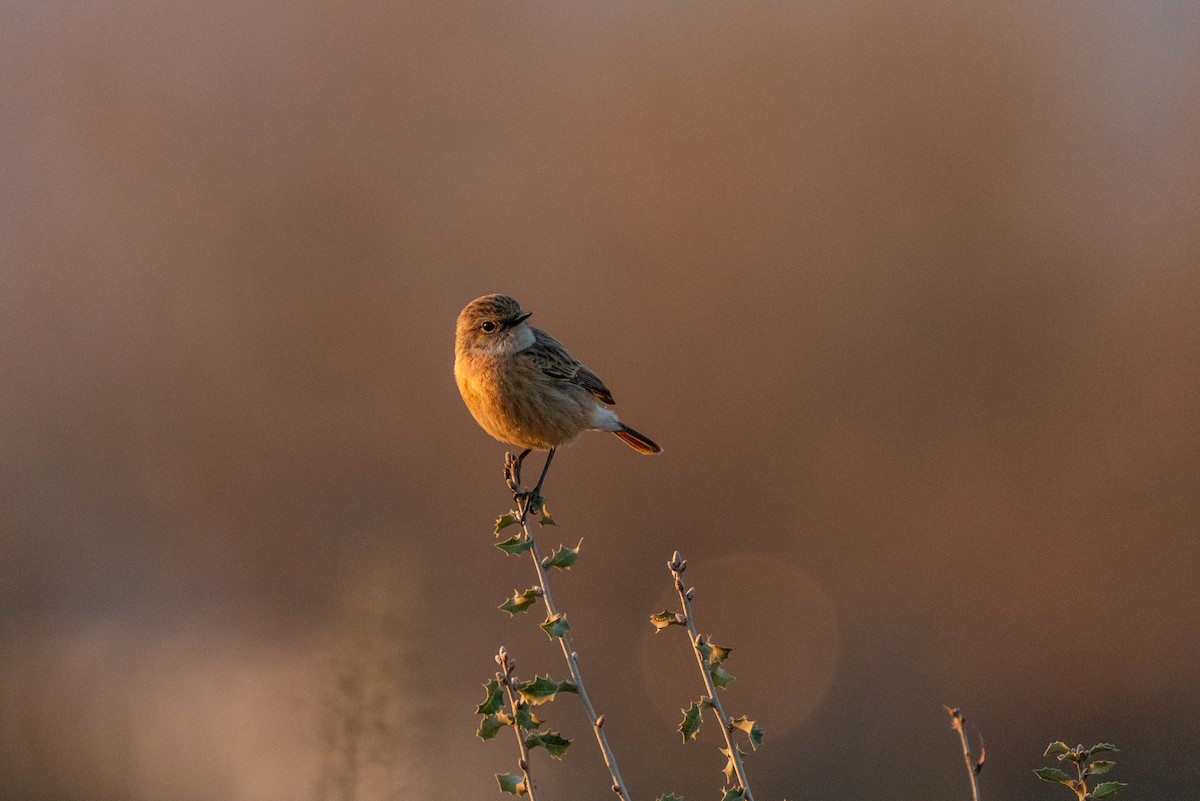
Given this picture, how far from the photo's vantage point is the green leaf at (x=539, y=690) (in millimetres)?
2869

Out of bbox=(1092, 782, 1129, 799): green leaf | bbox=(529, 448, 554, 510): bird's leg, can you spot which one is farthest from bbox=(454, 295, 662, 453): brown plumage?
bbox=(1092, 782, 1129, 799): green leaf

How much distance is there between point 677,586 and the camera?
9.35ft

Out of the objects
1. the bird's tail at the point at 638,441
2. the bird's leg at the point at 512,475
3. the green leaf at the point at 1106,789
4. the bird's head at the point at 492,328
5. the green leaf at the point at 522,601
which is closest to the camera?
the green leaf at the point at 1106,789

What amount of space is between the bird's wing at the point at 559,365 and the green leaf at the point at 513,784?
12.1 ft

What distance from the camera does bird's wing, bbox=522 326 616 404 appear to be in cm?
→ 639

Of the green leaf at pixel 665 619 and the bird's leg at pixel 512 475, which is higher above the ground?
the bird's leg at pixel 512 475

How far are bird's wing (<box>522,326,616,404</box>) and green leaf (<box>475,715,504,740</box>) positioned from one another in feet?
11.8

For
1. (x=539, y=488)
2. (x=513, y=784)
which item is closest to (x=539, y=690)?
(x=513, y=784)

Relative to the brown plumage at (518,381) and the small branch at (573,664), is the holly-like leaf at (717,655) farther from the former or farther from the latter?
the brown plumage at (518,381)

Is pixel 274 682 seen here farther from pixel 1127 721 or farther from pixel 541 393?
pixel 1127 721

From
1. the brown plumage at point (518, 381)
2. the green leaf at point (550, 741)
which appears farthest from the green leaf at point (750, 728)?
the brown plumage at point (518, 381)

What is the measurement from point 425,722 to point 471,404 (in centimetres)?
271

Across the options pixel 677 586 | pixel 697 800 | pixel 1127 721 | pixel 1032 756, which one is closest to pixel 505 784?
pixel 677 586

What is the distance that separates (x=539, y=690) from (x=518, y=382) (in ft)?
10.9
